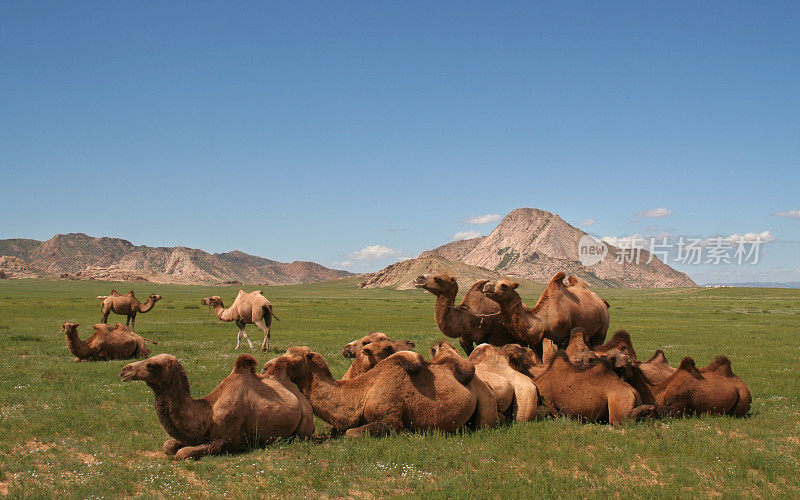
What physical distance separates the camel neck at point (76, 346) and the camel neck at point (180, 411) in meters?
11.0

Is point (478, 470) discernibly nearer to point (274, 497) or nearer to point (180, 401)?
point (274, 497)

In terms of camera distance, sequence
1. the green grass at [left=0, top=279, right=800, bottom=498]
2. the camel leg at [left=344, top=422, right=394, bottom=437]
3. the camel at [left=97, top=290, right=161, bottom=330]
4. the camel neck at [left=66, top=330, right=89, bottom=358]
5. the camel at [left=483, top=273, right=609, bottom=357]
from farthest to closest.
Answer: the camel at [left=97, top=290, right=161, bottom=330] → the camel neck at [left=66, top=330, right=89, bottom=358] → the camel at [left=483, top=273, right=609, bottom=357] → the camel leg at [left=344, top=422, right=394, bottom=437] → the green grass at [left=0, top=279, right=800, bottom=498]

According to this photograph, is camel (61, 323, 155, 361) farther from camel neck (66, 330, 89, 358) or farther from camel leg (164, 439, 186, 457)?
camel leg (164, 439, 186, 457)

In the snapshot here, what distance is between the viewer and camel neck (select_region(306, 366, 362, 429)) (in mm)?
8477

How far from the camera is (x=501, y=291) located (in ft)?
39.1

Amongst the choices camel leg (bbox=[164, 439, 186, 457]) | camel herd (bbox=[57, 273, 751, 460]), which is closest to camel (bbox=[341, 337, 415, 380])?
camel herd (bbox=[57, 273, 751, 460])

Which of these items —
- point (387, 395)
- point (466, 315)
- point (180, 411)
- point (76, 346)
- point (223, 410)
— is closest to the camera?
point (180, 411)

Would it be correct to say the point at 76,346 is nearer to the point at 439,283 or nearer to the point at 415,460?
the point at 439,283

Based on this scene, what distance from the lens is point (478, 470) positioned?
282 inches

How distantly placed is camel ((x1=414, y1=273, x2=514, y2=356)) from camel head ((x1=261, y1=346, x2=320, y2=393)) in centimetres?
365

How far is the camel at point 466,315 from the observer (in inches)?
479

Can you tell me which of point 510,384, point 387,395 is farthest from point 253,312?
point 387,395

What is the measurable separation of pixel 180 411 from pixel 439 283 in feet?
19.3

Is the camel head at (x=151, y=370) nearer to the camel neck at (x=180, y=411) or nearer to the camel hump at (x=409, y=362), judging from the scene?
the camel neck at (x=180, y=411)
